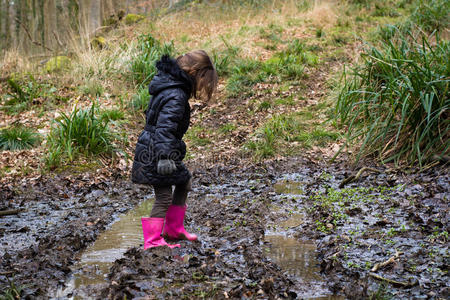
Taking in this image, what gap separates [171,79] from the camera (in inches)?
141

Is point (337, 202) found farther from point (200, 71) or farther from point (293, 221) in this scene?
point (200, 71)

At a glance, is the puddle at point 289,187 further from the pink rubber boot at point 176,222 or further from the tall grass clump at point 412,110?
the pink rubber boot at point 176,222

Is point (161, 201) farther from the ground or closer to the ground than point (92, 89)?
closer to the ground

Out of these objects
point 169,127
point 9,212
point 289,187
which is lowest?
point 289,187

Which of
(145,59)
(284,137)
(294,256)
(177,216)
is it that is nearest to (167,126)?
(177,216)

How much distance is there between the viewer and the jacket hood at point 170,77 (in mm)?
3559

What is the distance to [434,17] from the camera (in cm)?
1009

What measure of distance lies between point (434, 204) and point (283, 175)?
2.46 metres

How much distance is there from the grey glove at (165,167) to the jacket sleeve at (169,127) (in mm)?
51

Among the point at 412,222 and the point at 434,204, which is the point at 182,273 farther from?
the point at 434,204

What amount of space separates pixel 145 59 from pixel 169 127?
7.17m

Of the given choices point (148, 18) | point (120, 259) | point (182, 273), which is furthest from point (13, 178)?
point (148, 18)

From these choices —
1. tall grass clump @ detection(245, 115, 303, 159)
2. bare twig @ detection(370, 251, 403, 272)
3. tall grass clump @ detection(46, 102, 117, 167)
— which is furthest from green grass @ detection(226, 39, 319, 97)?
bare twig @ detection(370, 251, 403, 272)

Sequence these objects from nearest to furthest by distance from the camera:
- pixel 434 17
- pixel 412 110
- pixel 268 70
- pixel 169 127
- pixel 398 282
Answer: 1. pixel 398 282
2. pixel 169 127
3. pixel 412 110
4. pixel 434 17
5. pixel 268 70
